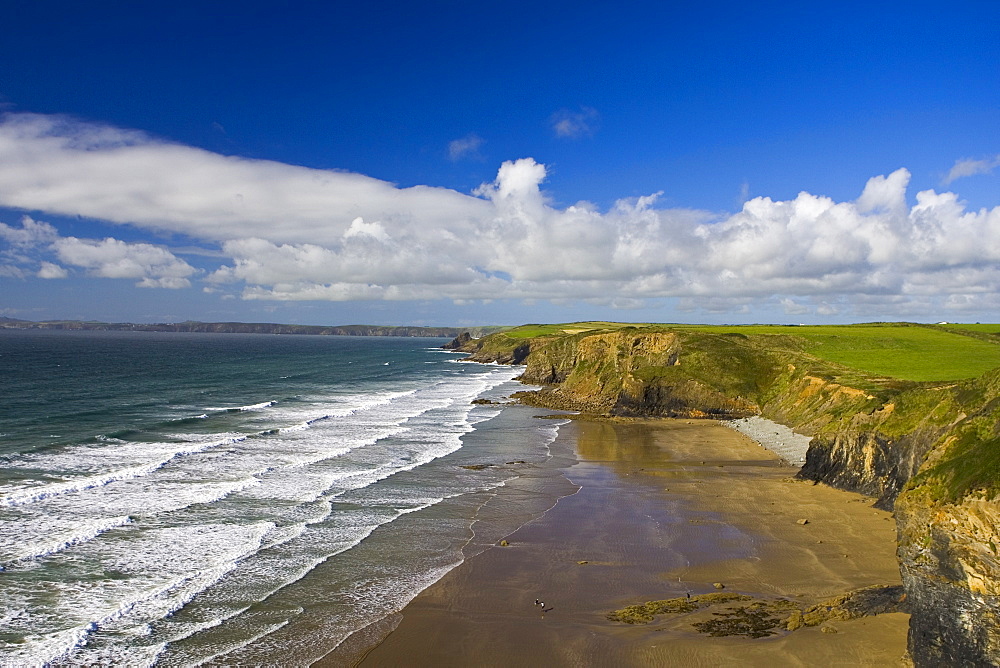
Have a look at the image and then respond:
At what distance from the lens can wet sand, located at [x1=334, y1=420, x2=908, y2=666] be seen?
1384cm

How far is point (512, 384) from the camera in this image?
9362 cm

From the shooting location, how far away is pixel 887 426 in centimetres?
2688

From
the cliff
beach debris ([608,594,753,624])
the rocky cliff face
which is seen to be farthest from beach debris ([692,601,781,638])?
the cliff

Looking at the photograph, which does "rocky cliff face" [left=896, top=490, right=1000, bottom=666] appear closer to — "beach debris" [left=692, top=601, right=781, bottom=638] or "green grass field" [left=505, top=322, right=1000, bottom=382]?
"beach debris" [left=692, top=601, right=781, bottom=638]

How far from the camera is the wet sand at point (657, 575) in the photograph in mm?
13844

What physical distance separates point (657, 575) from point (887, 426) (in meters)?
14.6

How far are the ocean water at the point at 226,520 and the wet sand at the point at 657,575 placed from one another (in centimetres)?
192

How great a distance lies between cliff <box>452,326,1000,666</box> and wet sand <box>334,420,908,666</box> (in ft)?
5.93

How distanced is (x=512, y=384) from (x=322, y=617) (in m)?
77.6

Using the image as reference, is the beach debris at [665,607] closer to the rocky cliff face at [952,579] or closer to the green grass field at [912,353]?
the rocky cliff face at [952,579]

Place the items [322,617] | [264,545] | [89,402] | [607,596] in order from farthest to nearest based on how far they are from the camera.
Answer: [89,402] → [264,545] → [607,596] → [322,617]

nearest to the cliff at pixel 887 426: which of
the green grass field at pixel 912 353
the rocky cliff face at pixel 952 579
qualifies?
the rocky cliff face at pixel 952 579

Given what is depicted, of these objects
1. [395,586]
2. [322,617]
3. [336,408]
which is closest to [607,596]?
[395,586]

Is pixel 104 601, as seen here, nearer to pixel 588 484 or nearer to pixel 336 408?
pixel 588 484
